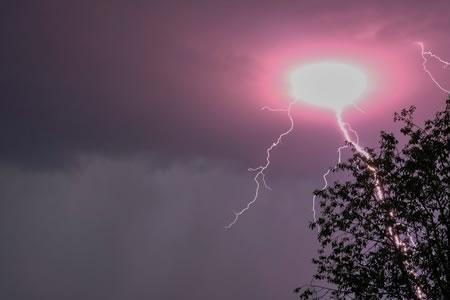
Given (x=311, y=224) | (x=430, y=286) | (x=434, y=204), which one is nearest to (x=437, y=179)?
(x=434, y=204)

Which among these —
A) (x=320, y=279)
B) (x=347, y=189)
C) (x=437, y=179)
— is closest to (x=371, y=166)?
(x=347, y=189)

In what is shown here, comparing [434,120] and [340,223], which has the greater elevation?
[434,120]

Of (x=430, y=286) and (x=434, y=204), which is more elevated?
(x=434, y=204)

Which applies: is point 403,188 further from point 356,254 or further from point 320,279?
point 320,279

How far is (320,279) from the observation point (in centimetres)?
2398

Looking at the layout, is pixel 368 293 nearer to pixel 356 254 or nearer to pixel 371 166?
pixel 356 254

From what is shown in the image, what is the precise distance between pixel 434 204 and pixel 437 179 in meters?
0.94

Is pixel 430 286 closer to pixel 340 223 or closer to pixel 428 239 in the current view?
pixel 428 239

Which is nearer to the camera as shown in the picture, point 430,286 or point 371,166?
point 430,286

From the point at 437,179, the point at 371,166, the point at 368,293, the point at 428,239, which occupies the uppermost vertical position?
the point at 371,166

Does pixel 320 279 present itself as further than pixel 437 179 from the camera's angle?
Yes

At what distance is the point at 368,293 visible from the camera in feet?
72.9

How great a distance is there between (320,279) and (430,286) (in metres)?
4.17

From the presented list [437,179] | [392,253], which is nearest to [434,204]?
[437,179]
